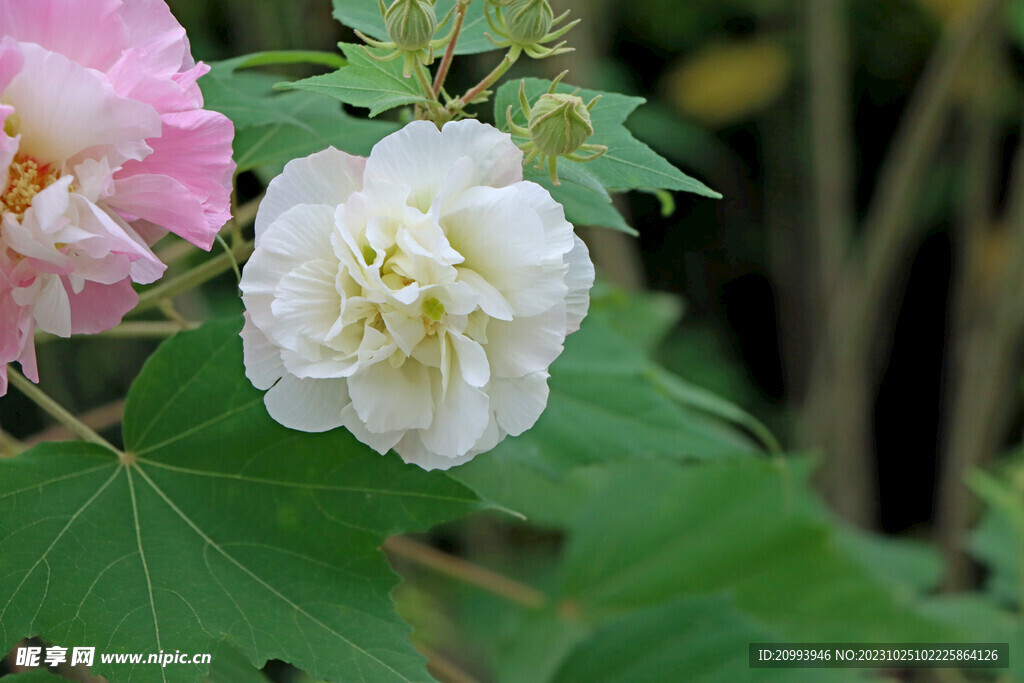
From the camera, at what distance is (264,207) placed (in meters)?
0.33

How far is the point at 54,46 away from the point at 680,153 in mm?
1736

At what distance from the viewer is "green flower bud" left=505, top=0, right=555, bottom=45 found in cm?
36

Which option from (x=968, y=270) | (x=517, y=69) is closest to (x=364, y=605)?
(x=517, y=69)

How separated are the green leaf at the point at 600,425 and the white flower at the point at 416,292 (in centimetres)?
19

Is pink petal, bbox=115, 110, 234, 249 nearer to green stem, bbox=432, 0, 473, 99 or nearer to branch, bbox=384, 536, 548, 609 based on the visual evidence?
green stem, bbox=432, 0, 473, 99

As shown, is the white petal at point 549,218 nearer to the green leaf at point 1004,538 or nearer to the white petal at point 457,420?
the white petal at point 457,420

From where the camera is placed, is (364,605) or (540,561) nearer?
(364,605)

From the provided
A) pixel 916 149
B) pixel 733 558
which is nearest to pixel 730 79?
pixel 916 149

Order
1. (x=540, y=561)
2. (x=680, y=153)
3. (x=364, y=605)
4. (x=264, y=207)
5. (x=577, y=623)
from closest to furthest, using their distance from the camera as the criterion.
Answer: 1. (x=264, y=207)
2. (x=364, y=605)
3. (x=577, y=623)
4. (x=540, y=561)
5. (x=680, y=153)

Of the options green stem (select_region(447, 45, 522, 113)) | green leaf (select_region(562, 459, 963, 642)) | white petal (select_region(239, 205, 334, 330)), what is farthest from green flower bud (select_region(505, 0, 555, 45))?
green leaf (select_region(562, 459, 963, 642))

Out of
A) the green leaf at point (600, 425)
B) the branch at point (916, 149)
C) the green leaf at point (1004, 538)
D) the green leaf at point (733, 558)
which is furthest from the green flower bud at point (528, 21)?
the branch at point (916, 149)

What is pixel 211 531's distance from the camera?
0.44m

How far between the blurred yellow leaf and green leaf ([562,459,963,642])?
1.23 meters

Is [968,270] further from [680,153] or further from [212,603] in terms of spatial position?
[212,603]
